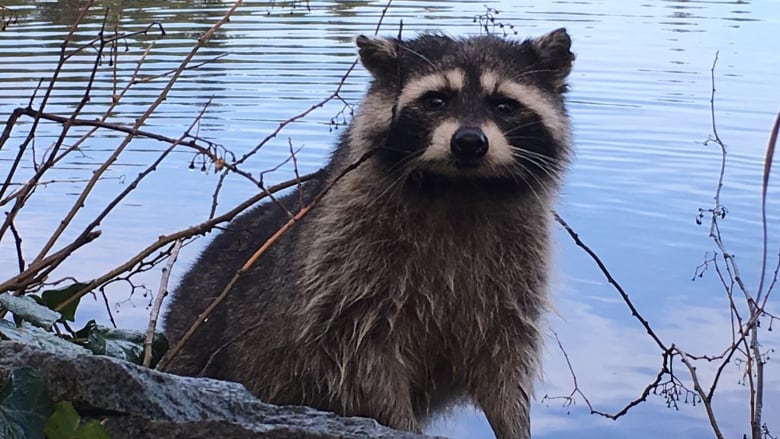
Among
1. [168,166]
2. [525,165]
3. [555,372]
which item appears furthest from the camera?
[168,166]

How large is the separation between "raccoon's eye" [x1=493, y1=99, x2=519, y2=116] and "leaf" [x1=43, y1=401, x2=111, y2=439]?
5.44ft

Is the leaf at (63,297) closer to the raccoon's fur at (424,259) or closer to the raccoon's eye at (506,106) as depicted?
the raccoon's fur at (424,259)

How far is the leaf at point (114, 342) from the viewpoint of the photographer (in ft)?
8.88

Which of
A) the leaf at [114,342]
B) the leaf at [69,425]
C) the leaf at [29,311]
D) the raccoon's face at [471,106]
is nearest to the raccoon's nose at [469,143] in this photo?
the raccoon's face at [471,106]

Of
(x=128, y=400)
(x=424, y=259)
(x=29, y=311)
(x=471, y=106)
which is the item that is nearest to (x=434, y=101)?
(x=471, y=106)

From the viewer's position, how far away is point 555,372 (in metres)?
4.72

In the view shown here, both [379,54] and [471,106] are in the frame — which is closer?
[471,106]

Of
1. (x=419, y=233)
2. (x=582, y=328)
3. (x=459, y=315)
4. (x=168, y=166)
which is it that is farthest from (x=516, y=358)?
(x=168, y=166)

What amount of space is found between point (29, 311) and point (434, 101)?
1.26 m

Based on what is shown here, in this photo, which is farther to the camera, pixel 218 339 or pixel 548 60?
pixel 218 339

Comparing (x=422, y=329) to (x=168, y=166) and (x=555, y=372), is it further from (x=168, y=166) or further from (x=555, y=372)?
(x=168, y=166)

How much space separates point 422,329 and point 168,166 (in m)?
4.00

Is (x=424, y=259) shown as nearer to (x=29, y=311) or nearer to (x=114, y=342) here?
(x=114, y=342)

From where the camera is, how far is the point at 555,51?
142 inches
